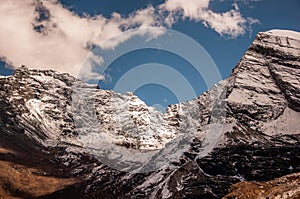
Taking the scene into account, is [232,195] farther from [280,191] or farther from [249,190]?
[280,191]

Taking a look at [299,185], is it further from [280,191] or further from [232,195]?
[232,195]

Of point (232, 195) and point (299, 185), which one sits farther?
point (232, 195)

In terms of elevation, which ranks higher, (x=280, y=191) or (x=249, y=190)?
(x=249, y=190)

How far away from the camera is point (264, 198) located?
285ft

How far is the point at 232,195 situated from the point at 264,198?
30.9 meters

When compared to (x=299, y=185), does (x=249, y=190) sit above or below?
above

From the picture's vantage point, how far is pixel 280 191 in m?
84.1

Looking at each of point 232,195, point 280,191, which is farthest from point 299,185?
point 232,195

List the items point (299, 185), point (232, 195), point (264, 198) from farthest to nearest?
point (232, 195) < point (264, 198) < point (299, 185)

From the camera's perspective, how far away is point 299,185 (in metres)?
81.3

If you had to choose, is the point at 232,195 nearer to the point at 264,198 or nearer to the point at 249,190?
the point at 249,190

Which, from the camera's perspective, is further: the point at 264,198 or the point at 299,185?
the point at 264,198

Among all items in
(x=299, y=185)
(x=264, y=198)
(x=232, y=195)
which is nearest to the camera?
(x=299, y=185)

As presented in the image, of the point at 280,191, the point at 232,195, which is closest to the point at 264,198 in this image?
the point at 280,191
